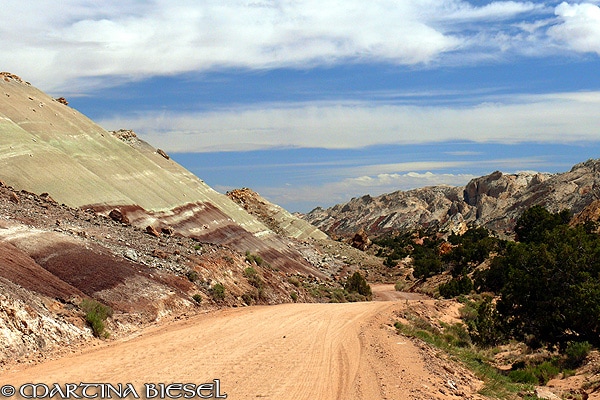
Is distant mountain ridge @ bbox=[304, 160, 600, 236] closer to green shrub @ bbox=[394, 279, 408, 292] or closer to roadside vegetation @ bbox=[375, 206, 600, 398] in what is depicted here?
green shrub @ bbox=[394, 279, 408, 292]

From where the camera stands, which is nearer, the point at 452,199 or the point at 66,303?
the point at 66,303

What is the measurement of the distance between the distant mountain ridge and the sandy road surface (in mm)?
84782

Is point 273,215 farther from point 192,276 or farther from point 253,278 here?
point 192,276

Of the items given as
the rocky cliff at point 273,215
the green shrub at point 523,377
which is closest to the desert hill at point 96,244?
the green shrub at point 523,377

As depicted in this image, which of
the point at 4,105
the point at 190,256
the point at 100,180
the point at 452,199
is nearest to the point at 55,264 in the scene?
the point at 190,256

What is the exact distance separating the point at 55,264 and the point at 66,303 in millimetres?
3396

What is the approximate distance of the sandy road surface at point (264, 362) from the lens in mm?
12766

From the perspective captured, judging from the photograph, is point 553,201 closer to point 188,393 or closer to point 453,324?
point 453,324

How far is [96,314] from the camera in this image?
736 inches

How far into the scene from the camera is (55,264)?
2184 centimetres

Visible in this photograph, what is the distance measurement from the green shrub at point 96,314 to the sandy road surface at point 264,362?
0.83 meters

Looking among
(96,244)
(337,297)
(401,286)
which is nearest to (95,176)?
(96,244)

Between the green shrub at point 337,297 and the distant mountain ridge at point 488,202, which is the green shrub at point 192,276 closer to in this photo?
the green shrub at point 337,297

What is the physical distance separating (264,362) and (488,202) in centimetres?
14427
